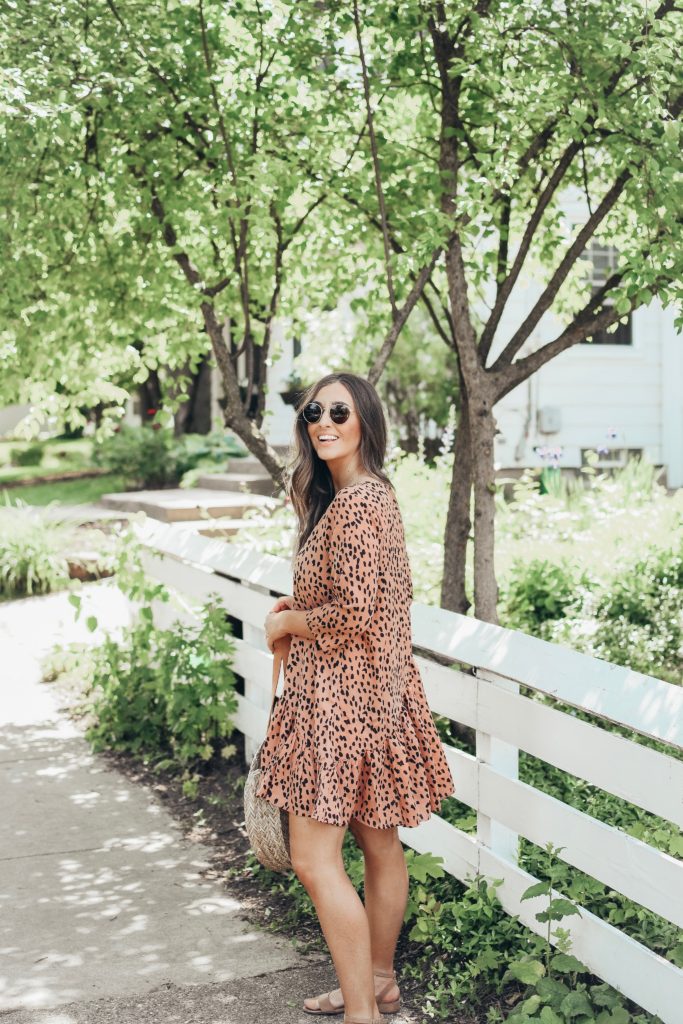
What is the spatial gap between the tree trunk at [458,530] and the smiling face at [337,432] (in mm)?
2447

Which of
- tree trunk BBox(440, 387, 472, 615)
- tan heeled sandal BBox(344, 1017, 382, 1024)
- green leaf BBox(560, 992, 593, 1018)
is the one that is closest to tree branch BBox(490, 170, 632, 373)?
tree trunk BBox(440, 387, 472, 615)

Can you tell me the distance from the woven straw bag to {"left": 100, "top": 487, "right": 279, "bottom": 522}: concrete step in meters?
8.32

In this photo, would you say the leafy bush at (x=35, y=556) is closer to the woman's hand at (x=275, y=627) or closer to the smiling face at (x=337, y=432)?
the woman's hand at (x=275, y=627)

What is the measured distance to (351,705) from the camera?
Answer: 3.36 meters

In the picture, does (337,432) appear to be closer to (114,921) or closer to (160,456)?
(114,921)

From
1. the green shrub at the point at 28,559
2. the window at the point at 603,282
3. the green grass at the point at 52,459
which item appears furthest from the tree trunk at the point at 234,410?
the green grass at the point at 52,459

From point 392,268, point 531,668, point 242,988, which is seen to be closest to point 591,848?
point 531,668

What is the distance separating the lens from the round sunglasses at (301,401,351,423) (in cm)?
347

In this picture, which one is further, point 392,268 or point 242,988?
point 392,268

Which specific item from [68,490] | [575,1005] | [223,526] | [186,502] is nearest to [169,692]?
[575,1005]

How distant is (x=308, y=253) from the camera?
6941mm

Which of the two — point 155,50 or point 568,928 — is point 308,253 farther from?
point 568,928

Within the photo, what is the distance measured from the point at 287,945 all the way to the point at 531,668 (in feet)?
4.48

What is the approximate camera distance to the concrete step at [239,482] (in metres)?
14.5
